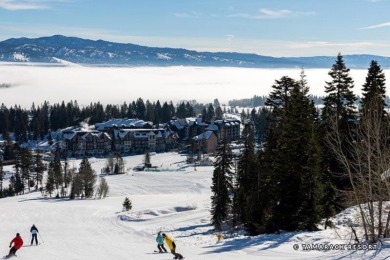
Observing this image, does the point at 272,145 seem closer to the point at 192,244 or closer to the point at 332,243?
the point at 192,244

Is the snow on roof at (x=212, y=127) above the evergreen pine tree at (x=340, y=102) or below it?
below

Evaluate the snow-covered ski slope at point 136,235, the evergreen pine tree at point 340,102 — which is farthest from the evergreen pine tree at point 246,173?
the evergreen pine tree at point 340,102

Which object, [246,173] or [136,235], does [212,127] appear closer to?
[246,173]

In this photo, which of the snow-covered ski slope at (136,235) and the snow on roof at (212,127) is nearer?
the snow-covered ski slope at (136,235)

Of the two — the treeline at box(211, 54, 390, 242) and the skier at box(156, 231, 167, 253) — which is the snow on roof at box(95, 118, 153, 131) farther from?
the skier at box(156, 231, 167, 253)

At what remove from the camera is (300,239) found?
80.9 ft

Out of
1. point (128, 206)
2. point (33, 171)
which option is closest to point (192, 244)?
point (128, 206)

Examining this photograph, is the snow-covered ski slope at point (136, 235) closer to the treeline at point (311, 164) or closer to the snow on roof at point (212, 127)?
the treeline at point (311, 164)

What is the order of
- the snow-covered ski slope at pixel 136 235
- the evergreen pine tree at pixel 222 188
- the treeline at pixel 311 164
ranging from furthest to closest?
the evergreen pine tree at pixel 222 188 → the snow-covered ski slope at pixel 136 235 → the treeline at pixel 311 164

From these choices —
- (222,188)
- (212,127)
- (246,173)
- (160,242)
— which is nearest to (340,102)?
(246,173)

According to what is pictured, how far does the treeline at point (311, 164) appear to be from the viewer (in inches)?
918

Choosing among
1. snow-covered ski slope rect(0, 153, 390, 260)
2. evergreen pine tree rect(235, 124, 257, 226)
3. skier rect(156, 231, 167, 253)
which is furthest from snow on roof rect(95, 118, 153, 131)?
skier rect(156, 231, 167, 253)

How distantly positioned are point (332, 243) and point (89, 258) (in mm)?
12816

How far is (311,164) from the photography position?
90.7 ft
